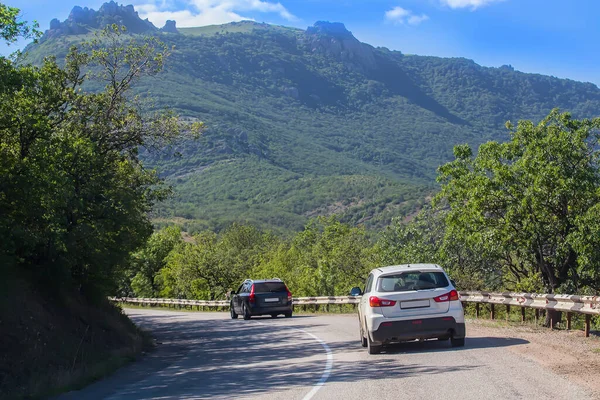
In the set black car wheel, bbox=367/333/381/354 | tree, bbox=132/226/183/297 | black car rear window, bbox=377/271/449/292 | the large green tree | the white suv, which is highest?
the large green tree

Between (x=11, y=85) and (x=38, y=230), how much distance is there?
367 centimetres

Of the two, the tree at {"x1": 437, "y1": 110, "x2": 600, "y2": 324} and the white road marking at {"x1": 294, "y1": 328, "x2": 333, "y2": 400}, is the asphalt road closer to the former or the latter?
the white road marking at {"x1": 294, "y1": 328, "x2": 333, "y2": 400}

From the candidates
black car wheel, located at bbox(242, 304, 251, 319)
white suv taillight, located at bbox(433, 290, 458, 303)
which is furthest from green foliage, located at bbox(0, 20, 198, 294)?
white suv taillight, located at bbox(433, 290, 458, 303)

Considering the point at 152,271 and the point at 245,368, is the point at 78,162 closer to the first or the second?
the point at 245,368

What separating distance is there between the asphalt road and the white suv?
0.36 m

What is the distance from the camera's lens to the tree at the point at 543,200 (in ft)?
70.8

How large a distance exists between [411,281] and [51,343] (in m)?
7.25

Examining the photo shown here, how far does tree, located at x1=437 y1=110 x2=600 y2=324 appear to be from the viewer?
21.6 meters

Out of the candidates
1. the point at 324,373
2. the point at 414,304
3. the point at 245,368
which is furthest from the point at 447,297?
the point at 245,368

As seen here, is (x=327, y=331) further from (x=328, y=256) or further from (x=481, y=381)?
(x=328, y=256)

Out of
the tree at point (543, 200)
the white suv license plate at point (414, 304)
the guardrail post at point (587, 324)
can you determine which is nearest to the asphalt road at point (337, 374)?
the white suv license plate at point (414, 304)

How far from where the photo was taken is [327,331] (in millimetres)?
21375

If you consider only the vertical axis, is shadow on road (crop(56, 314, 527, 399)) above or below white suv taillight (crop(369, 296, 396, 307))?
below

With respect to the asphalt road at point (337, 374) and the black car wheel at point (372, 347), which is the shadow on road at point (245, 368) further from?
the black car wheel at point (372, 347)
